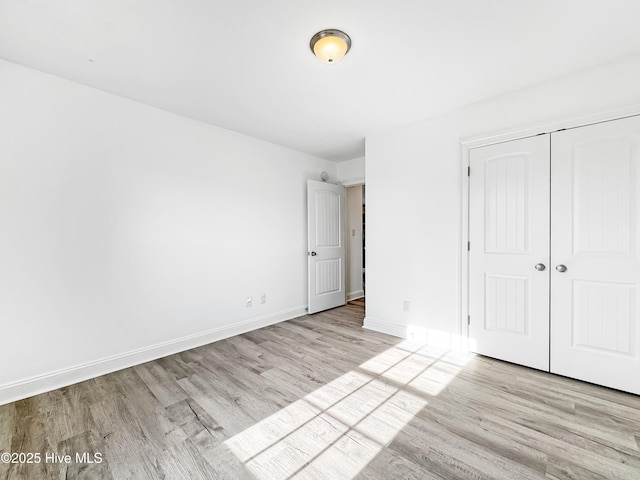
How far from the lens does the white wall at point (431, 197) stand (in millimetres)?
2359

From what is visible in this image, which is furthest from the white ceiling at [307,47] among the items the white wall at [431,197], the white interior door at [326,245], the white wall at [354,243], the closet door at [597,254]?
the white wall at [354,243]

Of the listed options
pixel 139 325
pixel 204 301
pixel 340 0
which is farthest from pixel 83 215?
pixel 340 0

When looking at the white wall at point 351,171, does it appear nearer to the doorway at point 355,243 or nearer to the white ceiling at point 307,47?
the doorway at point 355,243

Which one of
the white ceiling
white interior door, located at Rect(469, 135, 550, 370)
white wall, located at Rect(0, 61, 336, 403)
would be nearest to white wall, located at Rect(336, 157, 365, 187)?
white wall, located at Rect(0, 61, 336, 403)

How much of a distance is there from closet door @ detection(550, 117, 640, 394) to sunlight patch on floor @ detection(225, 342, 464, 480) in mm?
961

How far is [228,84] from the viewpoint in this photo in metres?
2.45

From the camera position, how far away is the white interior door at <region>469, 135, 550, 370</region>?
2471mm

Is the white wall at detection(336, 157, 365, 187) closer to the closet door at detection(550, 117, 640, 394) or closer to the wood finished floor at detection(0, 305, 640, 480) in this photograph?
the closet door at detection(550, 117, 640, 394)

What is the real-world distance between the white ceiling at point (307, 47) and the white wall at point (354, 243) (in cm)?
271

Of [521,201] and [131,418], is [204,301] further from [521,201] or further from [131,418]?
[521,201]

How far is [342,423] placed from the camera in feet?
6.04

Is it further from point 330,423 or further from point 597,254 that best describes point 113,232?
point 597,254

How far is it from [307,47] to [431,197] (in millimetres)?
1975

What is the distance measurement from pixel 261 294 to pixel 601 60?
401 cm
